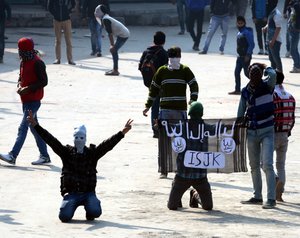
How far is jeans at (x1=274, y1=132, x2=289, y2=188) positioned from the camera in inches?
506

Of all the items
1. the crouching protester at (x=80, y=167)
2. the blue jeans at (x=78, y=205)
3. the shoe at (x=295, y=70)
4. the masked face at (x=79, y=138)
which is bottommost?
the blue jeans at (x=78, y=205)

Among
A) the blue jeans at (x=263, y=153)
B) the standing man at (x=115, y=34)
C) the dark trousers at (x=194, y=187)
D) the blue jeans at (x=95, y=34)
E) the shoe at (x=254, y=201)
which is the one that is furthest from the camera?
the blue jeans at (x=95, y=34)

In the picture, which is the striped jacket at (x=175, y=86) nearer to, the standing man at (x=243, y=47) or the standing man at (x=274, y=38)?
the standing man at (x=243, y=47)

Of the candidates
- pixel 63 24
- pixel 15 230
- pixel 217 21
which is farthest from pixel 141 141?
pixel 217 21

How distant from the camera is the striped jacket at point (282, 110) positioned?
41.8ft

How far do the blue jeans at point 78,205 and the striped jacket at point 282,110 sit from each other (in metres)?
2.35

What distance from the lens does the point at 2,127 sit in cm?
1795

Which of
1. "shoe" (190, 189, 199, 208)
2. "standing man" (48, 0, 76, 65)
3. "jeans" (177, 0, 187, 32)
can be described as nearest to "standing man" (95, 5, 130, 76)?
"standing man" (48, 0, 76, 65)

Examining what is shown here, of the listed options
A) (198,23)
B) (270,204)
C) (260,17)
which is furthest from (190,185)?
(198,23)

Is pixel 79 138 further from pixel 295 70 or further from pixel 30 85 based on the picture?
pixel 295 70

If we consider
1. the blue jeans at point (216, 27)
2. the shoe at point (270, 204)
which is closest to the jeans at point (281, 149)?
the shoe at point (270, 204)

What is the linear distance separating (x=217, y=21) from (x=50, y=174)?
13834 millimetres

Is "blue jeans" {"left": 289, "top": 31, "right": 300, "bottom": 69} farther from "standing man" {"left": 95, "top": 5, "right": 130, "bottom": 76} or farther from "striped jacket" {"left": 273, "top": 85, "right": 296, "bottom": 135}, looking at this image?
"striped jacket" {"left": 273, "top": 85, "right": 296, "bottom": 135}

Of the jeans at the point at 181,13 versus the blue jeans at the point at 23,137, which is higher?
the jeans at the point at 181,13
